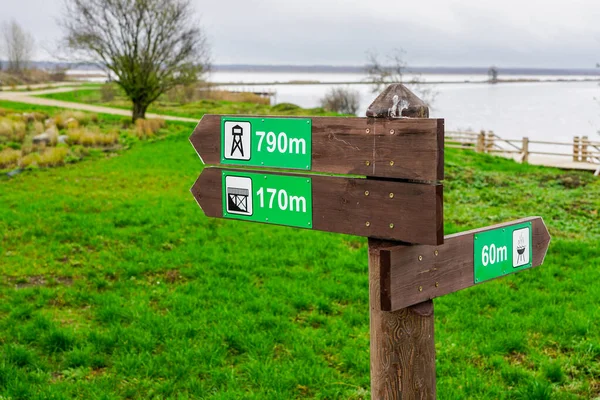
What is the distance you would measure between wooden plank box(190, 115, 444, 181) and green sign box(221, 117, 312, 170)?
0.07m

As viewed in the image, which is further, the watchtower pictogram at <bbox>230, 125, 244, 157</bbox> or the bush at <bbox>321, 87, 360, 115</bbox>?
the bush at <bbox>321, 87, 360, 115</bbox>

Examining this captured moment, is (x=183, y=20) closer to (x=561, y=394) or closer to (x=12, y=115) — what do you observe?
(x=12, y=115)

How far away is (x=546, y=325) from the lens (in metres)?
6.05

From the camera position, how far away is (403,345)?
2.73 m

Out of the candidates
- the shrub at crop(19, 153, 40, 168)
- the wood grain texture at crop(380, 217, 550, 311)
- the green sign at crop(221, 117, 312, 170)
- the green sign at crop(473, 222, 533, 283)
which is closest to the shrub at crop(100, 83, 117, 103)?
the shrub at crop(19, 153, 40, 168)

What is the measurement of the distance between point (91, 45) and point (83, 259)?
2051 centimetres

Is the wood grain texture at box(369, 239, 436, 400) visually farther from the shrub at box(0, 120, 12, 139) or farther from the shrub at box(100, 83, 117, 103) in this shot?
the shrub at box(100, 83, 117, 103)

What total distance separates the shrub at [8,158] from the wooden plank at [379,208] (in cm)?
1344

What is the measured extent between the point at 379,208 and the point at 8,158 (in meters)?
14.2

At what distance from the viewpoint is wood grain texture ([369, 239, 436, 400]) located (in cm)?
272

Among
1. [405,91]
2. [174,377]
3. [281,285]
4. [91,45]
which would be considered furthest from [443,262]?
[91,45]

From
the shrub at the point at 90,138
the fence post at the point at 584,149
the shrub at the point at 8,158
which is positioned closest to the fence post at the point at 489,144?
the fence post at the point at 584,149

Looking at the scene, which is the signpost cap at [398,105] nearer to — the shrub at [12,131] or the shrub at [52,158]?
the shrub at [52,158]

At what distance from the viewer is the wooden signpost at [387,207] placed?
2.48 m
